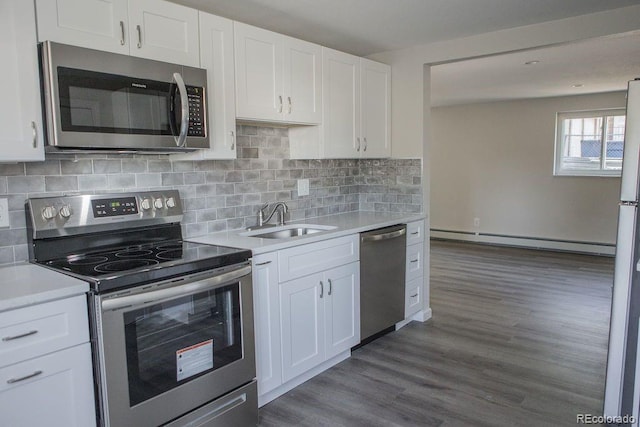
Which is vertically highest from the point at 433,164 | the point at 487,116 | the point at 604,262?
the point at 487,116

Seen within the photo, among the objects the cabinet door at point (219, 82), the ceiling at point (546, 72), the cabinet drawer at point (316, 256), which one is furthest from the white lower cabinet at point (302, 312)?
the ceiling at point (546, 72)

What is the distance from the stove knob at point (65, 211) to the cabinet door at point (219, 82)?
0.70 meters

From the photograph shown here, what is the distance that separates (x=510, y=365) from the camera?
302cm

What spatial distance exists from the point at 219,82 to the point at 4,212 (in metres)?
1.18

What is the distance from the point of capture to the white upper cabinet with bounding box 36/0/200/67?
1856 mm

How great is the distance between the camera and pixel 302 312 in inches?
106

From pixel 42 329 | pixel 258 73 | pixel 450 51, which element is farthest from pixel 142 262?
pixel 450 51

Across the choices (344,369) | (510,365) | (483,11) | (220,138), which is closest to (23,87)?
(220,138)

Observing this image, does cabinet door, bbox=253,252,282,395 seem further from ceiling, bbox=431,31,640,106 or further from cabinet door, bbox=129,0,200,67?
ceiling, bbox=431,31,640,106

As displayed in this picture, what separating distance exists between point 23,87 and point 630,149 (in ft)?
8.34

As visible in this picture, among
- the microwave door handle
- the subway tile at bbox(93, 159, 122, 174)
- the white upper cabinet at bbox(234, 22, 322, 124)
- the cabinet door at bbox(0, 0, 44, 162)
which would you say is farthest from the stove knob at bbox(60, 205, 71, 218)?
the white upper cabinet at bbox(234, 22, 322, 124)

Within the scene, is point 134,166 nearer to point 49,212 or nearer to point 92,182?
point 92,182

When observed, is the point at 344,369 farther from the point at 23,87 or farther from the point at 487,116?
the point at 487,116

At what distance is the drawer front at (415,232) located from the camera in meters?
3.62
